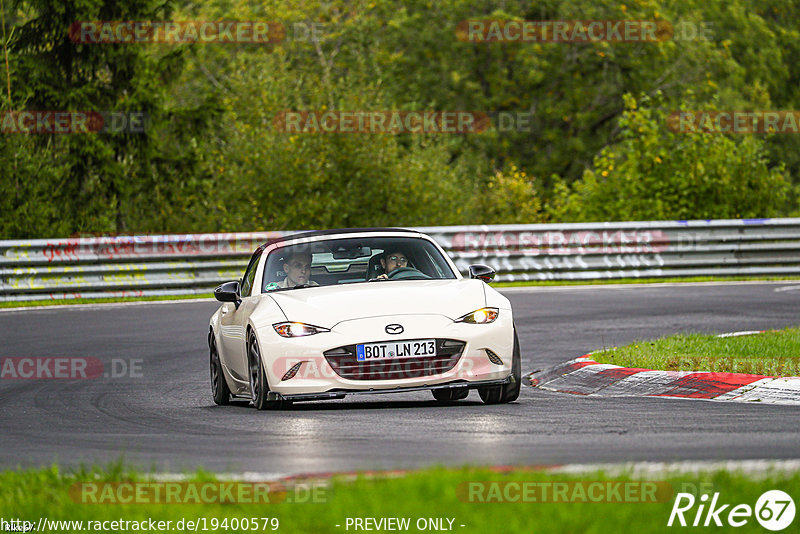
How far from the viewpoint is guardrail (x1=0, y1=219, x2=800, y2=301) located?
78.9 ft

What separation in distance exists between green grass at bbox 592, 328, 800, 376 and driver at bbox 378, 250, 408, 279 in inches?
88.8

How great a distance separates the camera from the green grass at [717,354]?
453 inches

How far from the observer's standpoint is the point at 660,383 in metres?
11.3

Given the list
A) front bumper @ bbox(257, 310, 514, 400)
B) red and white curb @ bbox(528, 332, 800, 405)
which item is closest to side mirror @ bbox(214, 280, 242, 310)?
front bumper @ bbox(257, 310, 514, 400)

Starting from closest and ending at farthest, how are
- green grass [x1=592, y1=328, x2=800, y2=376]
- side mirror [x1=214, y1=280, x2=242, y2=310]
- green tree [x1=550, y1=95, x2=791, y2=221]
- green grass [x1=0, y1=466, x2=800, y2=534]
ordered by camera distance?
green grass [x1=0, y1=466, x2=800, y2=534] → green grass [x1=592, y1=328, x2=800, y2=376] → side mirror [x1=214, y1=280, x2=242, y2=310] → green tree [x1=550, y1=95, x2=791, y2=221]

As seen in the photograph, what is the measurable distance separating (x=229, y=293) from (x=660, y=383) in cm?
357

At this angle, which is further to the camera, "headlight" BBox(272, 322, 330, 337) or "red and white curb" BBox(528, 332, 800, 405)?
"red and white curb" BBox(528, 332, 800, 405)

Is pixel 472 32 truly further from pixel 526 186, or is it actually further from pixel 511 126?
pixel 526 186

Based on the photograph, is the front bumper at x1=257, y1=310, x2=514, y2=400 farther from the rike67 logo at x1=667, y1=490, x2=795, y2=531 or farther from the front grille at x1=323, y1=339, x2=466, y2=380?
the rike67 logo at x1=667, y1=490, x2=795, y2=531

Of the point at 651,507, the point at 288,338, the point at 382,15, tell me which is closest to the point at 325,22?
the point at 382,15

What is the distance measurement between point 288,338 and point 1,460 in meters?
2.58

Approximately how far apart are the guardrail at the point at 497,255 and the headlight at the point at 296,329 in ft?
47.7

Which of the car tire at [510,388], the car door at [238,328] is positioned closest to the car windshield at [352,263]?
the car door at [238,328]

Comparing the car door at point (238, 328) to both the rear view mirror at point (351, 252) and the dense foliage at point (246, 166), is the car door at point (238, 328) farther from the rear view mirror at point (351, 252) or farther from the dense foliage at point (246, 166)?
the dense foliage at point (246, 166)
